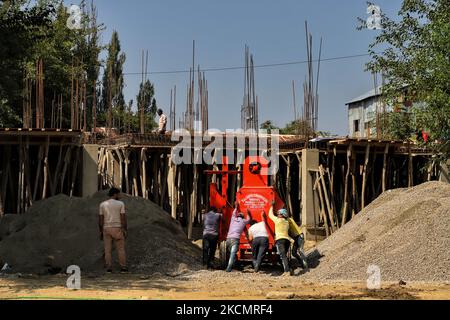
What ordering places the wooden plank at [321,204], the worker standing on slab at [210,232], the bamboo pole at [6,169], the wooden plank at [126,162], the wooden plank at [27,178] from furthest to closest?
1. the wooden plank at [126,162]
2. the wooden plank at [321,204]
3. the bamboo pole at [6,169]
4. the wooden plank at [27,178]
5. the worker standing on slab at [210,232]

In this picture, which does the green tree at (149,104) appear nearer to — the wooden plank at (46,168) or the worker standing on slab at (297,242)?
the wooden plank at (46,168)

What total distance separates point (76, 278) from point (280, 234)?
4531mm

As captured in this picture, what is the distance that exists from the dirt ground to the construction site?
30 millimetres

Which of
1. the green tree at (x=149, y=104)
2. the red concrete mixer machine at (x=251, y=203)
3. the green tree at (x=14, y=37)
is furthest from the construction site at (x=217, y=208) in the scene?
the green tree at (x=149, y=104)

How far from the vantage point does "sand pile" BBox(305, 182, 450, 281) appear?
1466cm

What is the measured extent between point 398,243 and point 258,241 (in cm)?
282

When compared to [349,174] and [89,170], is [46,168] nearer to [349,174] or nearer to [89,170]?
[89,170]

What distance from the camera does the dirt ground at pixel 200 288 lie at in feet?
38.2

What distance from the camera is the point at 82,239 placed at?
17203mm

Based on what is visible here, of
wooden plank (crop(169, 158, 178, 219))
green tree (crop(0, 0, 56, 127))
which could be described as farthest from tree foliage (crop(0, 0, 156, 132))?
wooden plank (crop(169, 158, 178, 219))

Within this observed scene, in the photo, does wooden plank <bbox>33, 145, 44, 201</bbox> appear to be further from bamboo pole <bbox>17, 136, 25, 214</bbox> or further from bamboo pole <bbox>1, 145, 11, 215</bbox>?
bamboo pole <bbox>1, 145, 11, 215</bbox>

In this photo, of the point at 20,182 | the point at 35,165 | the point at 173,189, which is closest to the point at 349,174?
the point at 173,189

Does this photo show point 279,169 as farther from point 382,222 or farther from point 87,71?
point 87,71

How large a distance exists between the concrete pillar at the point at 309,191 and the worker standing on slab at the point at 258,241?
6.41 meters
